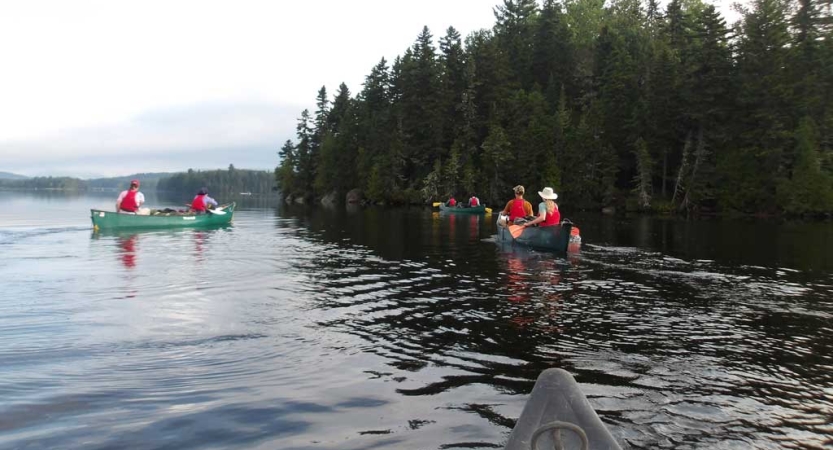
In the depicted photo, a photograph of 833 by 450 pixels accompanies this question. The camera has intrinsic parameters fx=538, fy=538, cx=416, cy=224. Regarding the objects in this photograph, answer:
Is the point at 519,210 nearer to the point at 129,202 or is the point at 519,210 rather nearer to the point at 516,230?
the point at 516,230

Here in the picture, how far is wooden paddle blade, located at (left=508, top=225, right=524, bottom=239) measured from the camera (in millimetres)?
19766

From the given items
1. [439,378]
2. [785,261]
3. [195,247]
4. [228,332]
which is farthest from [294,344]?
[785,261]

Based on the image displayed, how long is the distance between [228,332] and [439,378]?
376 cm

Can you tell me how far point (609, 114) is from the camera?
61.8m

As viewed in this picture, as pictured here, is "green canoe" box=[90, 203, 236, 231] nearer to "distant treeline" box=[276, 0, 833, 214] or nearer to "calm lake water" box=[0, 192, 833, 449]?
"calm lake water" box=[0, 192, 833, 449]

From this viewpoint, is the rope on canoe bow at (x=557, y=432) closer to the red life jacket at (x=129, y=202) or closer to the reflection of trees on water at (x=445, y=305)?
the reflection of trees on water at (x=445, y=305)

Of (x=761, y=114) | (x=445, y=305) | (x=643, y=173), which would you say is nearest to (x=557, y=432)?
(x=445, y=305)

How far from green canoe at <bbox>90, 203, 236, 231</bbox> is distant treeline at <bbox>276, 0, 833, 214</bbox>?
39.0 meters

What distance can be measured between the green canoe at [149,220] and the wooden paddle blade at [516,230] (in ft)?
58.0

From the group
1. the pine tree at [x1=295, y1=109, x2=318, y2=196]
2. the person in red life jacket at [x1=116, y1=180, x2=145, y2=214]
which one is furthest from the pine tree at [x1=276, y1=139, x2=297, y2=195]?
the person in red life jacket at [x1=116, y1=180, x2=145, y2=214]

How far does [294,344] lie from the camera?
775 cm

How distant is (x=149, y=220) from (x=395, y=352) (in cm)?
2318

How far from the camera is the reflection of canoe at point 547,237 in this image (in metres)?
18.1

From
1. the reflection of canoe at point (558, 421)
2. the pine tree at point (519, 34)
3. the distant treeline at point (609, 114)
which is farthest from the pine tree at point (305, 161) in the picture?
the reflection of canoe at point (558, 421)
